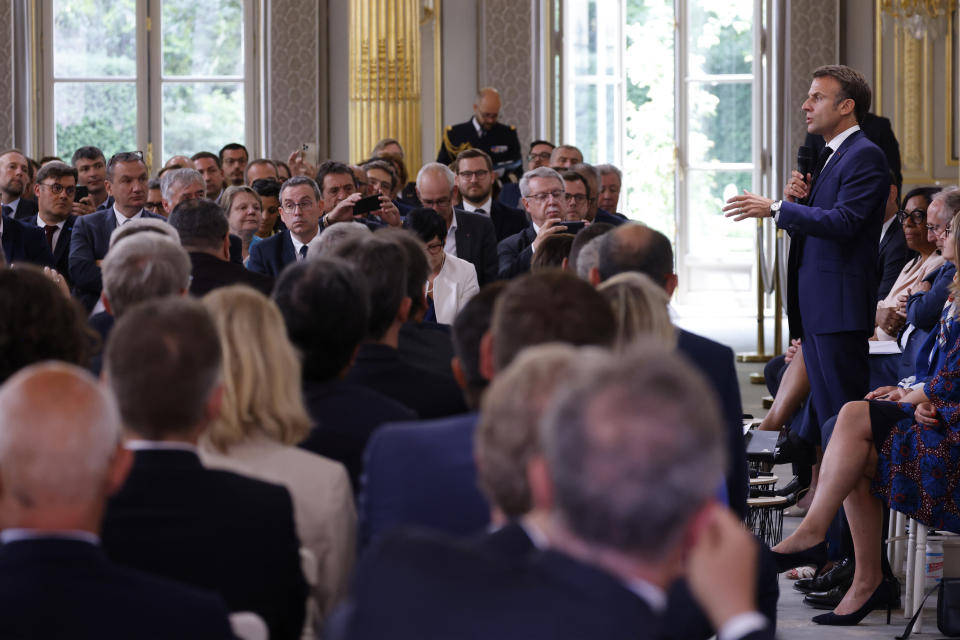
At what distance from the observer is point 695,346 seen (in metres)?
3.27

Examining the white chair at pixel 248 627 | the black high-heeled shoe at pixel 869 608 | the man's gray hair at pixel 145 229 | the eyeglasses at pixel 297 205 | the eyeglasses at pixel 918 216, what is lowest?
the black high-heeled shoe at pixel 869 608

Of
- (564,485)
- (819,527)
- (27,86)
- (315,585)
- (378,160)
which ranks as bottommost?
(819,527)

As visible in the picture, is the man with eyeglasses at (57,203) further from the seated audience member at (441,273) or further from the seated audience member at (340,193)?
the seated audience member at (441,273)

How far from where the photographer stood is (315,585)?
91.9 inches

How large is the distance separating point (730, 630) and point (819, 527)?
2987 mm

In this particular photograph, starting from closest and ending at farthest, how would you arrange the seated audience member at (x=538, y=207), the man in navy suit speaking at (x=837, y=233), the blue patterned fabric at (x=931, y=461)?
the blue patterned fabric at (x=931, y=461) → the man in navy suit speaking at (x=837, y=233) → the seated audience member at (x=538, y=207)

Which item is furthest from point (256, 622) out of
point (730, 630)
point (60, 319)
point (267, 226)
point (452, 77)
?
point (452, 77)

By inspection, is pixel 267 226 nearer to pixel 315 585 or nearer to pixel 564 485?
pixel 315 585

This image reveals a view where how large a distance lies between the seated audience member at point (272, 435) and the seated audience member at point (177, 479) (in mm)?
301

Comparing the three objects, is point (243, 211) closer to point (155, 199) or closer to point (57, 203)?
point (57, 203)

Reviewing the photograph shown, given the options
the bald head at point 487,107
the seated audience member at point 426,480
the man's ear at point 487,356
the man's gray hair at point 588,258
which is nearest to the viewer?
the seated audience member at point 426,480

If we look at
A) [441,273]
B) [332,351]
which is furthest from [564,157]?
[332,351]

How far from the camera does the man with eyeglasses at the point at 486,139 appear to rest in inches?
396

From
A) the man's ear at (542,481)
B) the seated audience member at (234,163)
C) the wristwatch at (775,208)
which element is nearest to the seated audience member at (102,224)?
the wristwatch at (775,208)
